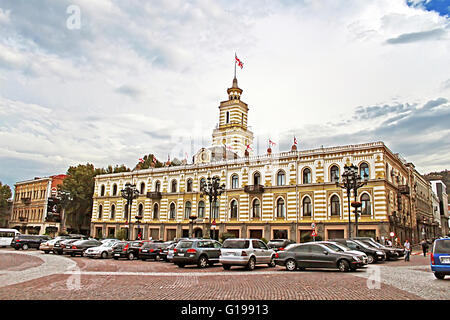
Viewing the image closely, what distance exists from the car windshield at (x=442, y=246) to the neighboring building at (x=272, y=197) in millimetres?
22328

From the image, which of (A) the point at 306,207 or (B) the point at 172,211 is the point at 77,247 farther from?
(A) the point at 306,207

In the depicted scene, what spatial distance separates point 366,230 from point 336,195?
4606 millimetres

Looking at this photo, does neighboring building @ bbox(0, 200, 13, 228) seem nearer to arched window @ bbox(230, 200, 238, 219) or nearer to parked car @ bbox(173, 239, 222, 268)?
arched window @ bbox(230, 200, 238, 219)

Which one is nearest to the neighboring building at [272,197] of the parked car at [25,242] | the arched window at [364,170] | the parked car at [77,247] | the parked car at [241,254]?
the arched window at [364,170]

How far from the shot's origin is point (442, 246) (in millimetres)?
15055

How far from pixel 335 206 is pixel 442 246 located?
2670 cm

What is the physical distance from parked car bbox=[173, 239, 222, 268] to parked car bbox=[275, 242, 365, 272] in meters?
3.81

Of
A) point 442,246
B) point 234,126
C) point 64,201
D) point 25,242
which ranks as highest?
point 234,126

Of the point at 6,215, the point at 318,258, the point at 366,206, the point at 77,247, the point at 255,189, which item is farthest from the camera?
the point at 6,215

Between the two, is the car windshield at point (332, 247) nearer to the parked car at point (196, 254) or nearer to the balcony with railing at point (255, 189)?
the parked car at point (196, 254)

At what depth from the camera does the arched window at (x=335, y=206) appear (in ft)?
135

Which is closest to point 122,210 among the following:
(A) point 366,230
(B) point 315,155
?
(B) point 315,155

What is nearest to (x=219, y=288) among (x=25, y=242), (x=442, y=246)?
(x=442, y=246)

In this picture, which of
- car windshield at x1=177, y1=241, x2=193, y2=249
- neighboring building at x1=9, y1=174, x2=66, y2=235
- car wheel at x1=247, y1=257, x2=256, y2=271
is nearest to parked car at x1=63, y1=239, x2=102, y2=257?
car windshield at x1=177, y1=241, x2=193, y2=249
